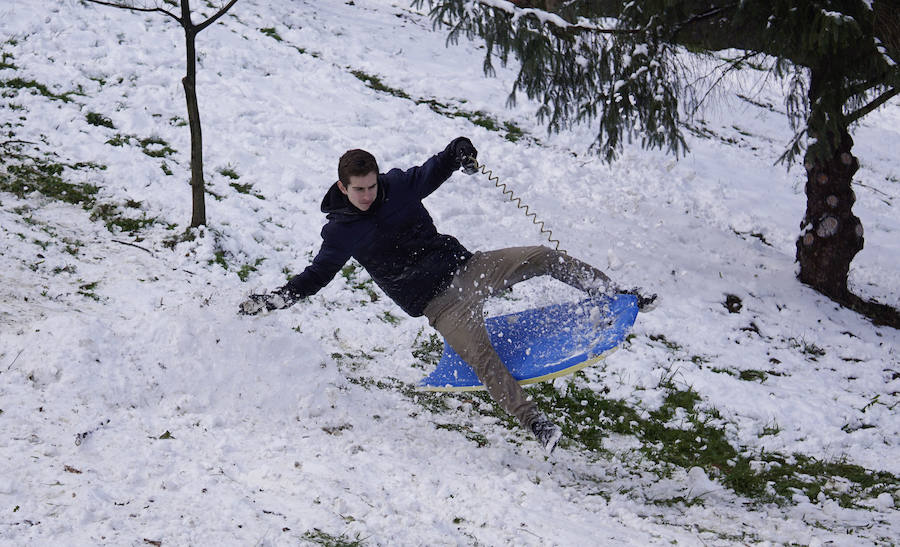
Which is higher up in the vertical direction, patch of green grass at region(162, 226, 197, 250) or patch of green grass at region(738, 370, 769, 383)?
patch of green grass at region(738, 370, 769, 383)

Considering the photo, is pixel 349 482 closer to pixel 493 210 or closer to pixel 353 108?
pixel 493 210

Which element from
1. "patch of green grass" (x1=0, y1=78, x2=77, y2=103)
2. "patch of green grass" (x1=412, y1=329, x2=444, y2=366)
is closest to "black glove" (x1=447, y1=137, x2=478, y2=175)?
"patch of green grass" (x1=412, y1=329, x2=444, y2=366)

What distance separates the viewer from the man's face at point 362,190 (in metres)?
4.25

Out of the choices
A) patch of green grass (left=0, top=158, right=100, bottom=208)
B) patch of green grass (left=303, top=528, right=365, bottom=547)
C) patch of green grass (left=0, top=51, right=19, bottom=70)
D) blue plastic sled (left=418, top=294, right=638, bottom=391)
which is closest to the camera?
patch of green grass (left=303, top=528, right=365, bottom=547)

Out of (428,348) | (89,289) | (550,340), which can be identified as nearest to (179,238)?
(89,289)

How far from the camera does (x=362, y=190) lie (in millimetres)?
4281

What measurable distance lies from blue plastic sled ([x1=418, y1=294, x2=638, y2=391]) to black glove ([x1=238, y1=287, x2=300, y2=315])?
1122 millimetres

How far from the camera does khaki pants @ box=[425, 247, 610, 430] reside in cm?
437

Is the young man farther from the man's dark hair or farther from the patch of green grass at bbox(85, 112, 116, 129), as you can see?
the patch of green grass at bbox(85, 112, 116, 129)

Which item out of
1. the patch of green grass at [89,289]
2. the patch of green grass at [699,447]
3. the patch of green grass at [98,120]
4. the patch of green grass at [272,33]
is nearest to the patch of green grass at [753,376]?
the patch of green grass at [699,447]

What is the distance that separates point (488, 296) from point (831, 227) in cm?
471

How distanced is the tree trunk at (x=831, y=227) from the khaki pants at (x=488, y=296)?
12.9ft

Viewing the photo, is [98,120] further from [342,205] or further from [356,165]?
[356,165]

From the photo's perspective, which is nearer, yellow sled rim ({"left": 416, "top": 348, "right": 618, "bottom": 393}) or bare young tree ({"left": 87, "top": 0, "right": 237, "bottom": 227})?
yellow sled rim ({"left": 416, "top": 348, "right": 618, "bottom": 393})
